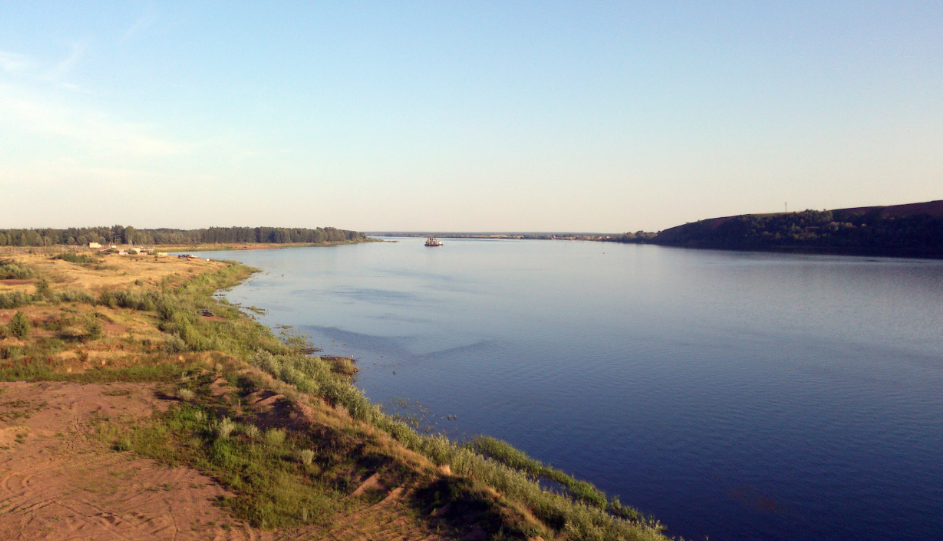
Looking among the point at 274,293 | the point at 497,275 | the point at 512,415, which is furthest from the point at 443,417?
the point at 497,275

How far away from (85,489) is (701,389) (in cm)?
1948

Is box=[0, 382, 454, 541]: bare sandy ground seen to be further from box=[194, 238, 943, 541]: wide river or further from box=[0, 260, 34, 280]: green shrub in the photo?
box=[0, 260, 34, 280]: green shrub

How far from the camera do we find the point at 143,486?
31.6 ft

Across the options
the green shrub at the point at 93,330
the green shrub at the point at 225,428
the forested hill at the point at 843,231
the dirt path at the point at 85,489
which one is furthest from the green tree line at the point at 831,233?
the green shrub at the point at 93,330

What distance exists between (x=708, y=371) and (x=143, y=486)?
69.7 ft

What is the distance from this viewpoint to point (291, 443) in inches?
474

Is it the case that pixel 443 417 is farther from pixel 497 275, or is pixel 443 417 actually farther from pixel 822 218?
pixel 822 218

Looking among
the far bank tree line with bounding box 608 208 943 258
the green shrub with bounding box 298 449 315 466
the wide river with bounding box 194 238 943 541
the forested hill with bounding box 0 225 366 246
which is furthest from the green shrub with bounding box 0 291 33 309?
the far bank tree line with bounding box 608 208 943 258

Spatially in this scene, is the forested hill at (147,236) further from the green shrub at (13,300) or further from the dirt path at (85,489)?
the dirt path at (85,489)

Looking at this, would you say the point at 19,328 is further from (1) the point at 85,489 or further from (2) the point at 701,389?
(2) the point at 701,389

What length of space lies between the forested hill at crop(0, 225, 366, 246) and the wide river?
91.3 metres

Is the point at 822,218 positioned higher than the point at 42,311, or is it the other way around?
the point at 822,218

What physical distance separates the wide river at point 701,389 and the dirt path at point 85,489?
323 inches

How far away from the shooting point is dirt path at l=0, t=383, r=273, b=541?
8.11 meters
